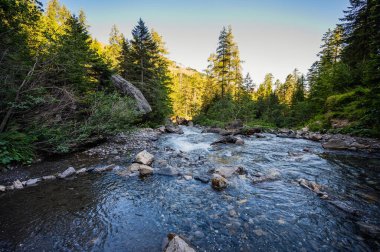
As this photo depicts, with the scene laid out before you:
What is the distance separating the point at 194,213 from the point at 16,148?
7.63m

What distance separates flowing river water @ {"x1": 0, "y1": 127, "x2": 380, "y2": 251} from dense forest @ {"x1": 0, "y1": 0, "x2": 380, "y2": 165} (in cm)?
363

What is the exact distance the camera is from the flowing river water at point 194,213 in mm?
3250

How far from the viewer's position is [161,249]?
309cm

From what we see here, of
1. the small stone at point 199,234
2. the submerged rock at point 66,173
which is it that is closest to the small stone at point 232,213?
the small stone at point 199,234

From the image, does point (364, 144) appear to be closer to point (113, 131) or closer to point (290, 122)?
point (113, 131)

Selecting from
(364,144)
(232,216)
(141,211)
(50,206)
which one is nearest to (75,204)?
(50,206)

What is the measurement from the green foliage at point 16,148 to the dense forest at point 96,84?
3 cm

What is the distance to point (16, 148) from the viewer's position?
6.88 metres

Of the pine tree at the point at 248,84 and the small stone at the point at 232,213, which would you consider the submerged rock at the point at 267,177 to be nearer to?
the small stone at the point at 232,213

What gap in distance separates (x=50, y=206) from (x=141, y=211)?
233 cm

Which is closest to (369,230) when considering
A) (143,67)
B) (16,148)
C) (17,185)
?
(17,185)

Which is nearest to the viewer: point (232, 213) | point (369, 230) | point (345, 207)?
point (369, 230)

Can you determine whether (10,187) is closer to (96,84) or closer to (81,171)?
(81,171)

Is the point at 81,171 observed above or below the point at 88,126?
below
